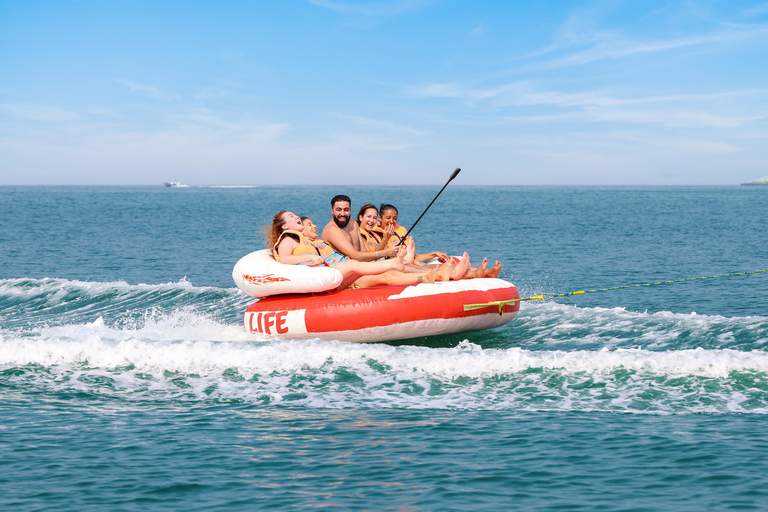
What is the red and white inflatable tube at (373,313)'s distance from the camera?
8539 mm

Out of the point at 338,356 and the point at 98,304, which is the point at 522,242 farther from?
the point at 338,356

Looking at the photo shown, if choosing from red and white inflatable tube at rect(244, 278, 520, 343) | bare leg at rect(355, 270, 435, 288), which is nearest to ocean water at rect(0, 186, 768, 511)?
red and white inflatable tube at rect(244, 278, 520, 343)

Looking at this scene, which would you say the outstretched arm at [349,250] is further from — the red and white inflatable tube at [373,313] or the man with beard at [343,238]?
the red and white inflatable tube at [373,313]

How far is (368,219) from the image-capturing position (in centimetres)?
981

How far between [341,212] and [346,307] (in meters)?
1.30

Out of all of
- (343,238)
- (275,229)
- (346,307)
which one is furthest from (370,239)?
(346,307)

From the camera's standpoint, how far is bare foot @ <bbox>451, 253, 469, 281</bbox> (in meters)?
9.02

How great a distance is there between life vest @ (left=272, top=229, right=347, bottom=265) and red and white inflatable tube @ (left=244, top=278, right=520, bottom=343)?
496 millimetres

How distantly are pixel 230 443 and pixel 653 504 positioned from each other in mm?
3026

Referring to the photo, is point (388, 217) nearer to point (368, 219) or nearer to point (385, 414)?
point (368, 219)

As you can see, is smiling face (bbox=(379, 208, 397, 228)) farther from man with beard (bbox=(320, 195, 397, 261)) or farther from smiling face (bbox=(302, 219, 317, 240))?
smiling face (bbox=(302, 219, 317, 240))

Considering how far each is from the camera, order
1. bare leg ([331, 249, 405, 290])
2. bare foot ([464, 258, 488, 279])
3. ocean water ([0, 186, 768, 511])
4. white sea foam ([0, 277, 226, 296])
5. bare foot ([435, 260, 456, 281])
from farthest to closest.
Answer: white sea foam ([0, 277, 226, 296]) < bare foot ([464, 258, 488, 279]) < bare foot ([435, 260, 456, 281]) < bare leg ([331, 249, 405, 290]) < ocean water ([0, 186, 768, 511])

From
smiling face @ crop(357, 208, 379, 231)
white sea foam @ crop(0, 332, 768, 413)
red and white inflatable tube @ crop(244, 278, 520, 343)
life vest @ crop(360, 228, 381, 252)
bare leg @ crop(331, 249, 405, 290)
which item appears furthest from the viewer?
life vest @ crop(360, 228, 381, 252)

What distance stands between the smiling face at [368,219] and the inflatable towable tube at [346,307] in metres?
→ 1.36
